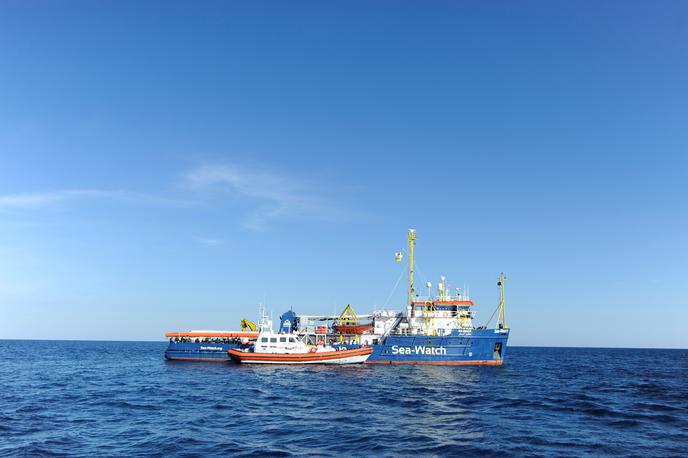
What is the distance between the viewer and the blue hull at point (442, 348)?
2435 inches

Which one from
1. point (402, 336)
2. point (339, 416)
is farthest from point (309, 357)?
point (339, 416)

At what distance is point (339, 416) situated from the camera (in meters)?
29.3

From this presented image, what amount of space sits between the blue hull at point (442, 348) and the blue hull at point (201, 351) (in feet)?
72.9

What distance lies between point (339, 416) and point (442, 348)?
116 feet

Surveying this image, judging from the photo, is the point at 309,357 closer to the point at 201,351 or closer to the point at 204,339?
the point at 201,351

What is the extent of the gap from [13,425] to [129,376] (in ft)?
102

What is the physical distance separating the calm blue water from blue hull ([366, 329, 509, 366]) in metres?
10.7

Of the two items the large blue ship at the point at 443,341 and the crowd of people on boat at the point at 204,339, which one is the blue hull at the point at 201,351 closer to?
the crowd of people on boat at the point at 204,339

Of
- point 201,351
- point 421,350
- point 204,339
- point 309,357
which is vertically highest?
point 204,339

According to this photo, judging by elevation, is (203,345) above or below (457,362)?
above

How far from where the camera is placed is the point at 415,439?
23.7 m

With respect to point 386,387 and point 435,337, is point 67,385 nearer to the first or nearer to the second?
point 386,387

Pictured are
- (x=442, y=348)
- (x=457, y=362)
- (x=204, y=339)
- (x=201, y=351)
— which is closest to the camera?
(x=442, y=348)

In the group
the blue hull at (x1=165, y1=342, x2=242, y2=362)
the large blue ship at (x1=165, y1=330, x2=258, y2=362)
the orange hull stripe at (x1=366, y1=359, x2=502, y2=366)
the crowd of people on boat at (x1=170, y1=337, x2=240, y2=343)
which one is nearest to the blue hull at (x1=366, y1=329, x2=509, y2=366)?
the orange hull stripe at (x1=366, y1=359, x2=502, y2=366)
